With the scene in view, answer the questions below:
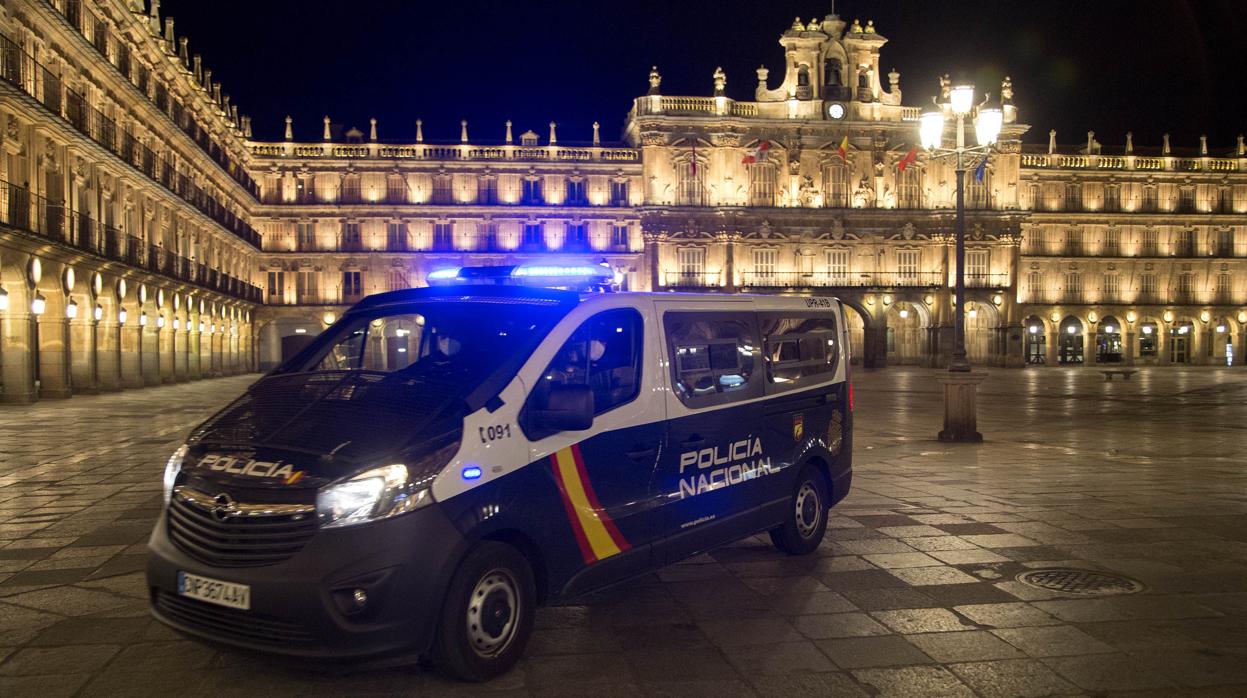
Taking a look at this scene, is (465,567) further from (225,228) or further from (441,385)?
(225,228)

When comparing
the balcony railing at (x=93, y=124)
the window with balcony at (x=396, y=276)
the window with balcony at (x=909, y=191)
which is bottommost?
the window with balcony at (x=396, y=276)

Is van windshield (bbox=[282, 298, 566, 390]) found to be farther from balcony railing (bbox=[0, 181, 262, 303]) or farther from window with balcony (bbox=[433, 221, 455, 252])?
window with balcony (bbox=[433, 221, 455, 252])

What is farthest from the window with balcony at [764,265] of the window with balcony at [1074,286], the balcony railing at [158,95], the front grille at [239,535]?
the front grille at [239,535]

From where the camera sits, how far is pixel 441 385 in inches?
197

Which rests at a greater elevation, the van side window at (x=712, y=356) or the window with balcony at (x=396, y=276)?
the window with balcony at (x=396, y=276)

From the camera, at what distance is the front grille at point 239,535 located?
14.4ft

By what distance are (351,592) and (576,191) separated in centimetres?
5545

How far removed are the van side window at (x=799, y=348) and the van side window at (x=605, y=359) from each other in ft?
5.13

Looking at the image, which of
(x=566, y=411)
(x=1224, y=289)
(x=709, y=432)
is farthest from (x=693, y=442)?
(x=1224, y=289)

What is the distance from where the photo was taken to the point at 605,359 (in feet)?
18.6

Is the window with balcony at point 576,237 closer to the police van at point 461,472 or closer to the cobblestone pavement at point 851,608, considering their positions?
the cobblestone pavement at point 851,608

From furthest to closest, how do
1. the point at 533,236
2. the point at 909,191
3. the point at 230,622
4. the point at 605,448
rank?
the point at 909,191, the point at 533,236, the point at 605,448, the point at 230,622

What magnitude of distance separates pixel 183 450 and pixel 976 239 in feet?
194

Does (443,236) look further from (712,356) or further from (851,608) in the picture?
(851,608)
